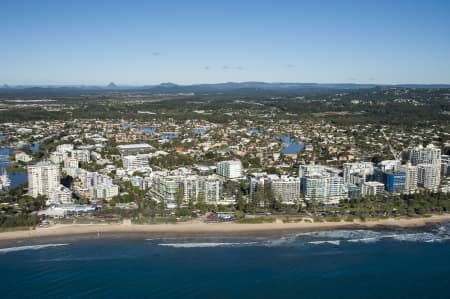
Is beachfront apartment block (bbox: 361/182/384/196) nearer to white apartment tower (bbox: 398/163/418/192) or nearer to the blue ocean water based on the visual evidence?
white apartment tower (bbox: 398/163/418/192)

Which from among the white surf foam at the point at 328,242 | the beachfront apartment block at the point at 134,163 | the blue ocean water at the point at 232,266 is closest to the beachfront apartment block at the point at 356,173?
the blue ocean water at the point at 232,266

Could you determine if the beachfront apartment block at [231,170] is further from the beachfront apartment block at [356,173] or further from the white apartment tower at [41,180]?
the white apartment tower at [41,180]

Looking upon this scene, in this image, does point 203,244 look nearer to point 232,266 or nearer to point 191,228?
point 191,228

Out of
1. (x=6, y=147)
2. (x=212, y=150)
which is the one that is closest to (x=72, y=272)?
(x=212, y=150)

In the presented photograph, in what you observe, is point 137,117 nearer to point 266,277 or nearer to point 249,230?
point 249,230

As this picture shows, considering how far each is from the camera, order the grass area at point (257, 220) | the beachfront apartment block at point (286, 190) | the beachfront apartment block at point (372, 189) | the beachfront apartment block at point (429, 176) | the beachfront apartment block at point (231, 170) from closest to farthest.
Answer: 1. the grass area at point (257, 220)
2. the beachfront apartment block at point (286, 190)
3. the beachfront apartment block at point (372, 189)
4. the beachfront apartment block at point (429, 176)
5. the beachfront apartment block at point (231, 170)

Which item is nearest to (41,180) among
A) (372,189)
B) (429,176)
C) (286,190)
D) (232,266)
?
(286,190)
